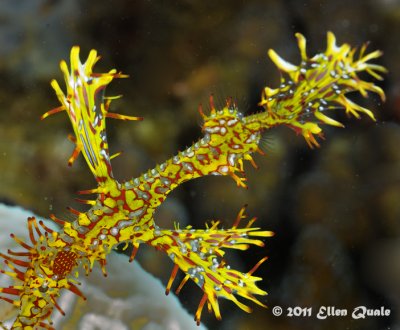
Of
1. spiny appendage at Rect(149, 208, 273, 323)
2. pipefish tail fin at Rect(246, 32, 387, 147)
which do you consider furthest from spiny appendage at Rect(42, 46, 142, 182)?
pipefish tail fin at Rect(246, 32, 387, 147)

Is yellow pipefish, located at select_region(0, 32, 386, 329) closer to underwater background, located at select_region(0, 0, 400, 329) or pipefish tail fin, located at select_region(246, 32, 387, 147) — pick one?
pipefish tail fin, located at select_region(246, 32, 387, 147)

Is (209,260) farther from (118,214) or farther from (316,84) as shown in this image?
(316,84)

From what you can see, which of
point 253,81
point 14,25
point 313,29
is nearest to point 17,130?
point 14,25

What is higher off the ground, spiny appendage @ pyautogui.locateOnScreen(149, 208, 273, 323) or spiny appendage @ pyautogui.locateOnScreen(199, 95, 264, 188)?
spiny appendage @ pyautogui.locateOnScreen(199, 95, 264, 188)

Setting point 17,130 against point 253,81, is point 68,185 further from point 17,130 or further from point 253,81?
point 253,81

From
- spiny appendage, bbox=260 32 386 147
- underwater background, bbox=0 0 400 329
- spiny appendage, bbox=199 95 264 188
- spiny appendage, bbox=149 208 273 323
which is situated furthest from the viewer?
underwater background, bbox=0 0 400 329

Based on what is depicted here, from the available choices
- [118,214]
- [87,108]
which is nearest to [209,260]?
[118,214]

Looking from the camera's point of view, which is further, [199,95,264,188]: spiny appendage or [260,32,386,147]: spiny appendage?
[199,95,264,188]: spiny appendage
